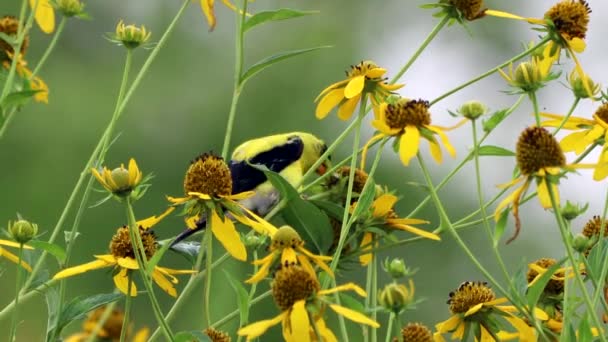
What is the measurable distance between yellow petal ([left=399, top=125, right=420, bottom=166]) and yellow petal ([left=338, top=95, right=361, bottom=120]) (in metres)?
0.10

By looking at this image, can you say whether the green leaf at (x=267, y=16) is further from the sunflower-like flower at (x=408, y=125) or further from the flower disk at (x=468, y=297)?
the flower disk at (x=468, y=297)

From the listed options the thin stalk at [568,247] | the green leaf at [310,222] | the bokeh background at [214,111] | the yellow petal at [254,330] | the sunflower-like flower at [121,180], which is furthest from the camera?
the bokeh background at [214,111]

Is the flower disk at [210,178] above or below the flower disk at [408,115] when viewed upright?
below

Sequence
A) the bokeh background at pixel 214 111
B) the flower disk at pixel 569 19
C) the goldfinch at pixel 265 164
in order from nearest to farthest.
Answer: the flower disk at pixel 569 19 < the goldfinch at pixel 265 164 < the bokeh background at pixel 214 111

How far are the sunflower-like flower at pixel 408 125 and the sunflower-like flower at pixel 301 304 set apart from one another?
0.58 ft

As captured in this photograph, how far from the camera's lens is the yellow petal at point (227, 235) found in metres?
1.12

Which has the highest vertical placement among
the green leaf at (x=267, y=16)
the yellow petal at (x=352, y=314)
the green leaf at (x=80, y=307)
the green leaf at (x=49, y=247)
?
the green leaf at (x=267, y=16)

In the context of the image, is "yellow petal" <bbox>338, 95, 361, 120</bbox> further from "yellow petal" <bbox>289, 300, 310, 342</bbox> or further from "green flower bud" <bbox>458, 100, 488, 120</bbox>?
"yellow petal" <bbox>289, 300, 310, 342</bbox>

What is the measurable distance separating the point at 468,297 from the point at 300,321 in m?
0.30

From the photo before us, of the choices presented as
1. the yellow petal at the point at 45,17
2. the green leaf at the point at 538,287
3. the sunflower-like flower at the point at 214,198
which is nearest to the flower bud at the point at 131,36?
the yellow petal at the point at 45,17

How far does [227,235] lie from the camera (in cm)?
114

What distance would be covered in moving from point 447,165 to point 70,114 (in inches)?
108

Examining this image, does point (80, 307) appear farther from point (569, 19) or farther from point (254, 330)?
point (569, 19)

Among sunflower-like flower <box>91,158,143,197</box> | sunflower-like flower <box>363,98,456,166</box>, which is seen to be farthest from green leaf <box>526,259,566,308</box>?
sunflower-like flower <box>91,158,143,197</box>
